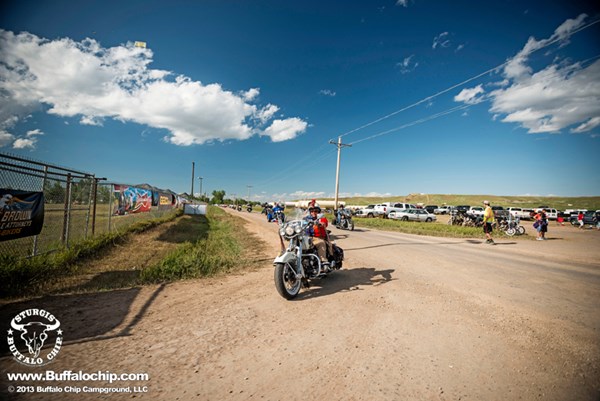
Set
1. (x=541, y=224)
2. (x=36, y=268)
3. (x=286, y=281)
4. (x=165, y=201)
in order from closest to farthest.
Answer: (x=286, y=281) → (x=36, y=268) → (x=541, y=224) → (x=165, y=201)

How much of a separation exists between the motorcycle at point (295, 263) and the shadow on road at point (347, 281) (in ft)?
0.82

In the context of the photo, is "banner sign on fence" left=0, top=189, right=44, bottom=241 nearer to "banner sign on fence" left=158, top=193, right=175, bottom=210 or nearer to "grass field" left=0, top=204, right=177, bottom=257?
"grass field" left=0, top=204, right=177, bottom=257

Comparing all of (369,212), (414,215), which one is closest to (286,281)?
(414,215)

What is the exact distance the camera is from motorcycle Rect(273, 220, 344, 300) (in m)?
4.54

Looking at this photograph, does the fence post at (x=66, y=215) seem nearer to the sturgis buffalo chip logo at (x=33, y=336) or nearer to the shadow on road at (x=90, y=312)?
the shadow on road at (x=90, y=312)

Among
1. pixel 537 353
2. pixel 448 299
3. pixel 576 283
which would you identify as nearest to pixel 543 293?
pixel 576 283

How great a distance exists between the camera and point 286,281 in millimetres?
4883

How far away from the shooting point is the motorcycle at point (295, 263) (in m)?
4.54

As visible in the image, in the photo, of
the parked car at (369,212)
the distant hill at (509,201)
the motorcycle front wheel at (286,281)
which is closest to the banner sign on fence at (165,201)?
the motorcycle front wheel at (286,281)

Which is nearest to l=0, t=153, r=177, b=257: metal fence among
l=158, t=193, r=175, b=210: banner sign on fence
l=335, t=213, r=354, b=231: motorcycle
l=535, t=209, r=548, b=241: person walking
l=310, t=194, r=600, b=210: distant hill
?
l=158, t=193, r=175, b=210: banner sign on fence

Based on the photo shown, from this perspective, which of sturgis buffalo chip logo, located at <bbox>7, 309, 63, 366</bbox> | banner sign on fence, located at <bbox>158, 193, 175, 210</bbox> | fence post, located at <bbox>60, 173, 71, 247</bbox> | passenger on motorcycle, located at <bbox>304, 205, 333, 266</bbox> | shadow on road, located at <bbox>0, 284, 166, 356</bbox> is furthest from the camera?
banner sign on fence, located at <bbox>158, 193, 175, 210</bbox>

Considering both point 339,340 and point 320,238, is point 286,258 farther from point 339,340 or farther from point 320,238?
point 339,340

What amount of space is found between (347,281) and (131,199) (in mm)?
12005

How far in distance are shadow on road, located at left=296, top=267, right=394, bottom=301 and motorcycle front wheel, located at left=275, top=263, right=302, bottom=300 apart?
0.66 feet
